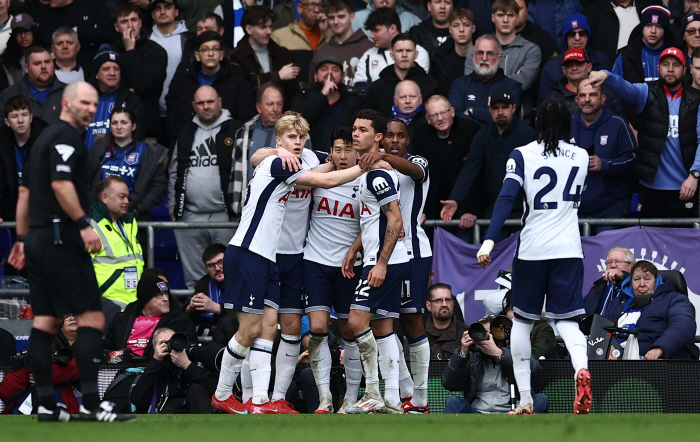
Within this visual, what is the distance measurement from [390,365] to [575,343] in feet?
4.84

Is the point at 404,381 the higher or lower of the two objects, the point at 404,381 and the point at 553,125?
the lower

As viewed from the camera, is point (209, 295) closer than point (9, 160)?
Yes

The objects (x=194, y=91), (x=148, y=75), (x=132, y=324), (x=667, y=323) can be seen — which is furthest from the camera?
(x=194, y=91)

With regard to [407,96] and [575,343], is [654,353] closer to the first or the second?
[575,343]

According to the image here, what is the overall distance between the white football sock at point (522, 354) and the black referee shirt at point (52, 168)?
3466mm

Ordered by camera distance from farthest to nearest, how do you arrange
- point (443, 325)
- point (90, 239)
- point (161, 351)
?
point (443, 325)
point (161, 351)
point (90, 239)

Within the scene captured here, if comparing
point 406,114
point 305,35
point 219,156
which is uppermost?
point 305,35

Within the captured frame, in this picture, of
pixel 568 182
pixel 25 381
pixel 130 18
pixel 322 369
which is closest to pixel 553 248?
pixel 568 182

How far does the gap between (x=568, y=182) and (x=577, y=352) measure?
132 cm

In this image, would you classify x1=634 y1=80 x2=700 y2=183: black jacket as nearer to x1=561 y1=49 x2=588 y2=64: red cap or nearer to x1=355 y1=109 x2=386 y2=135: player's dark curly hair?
x1=561 y1=49 x2=588 y2=64: red cap

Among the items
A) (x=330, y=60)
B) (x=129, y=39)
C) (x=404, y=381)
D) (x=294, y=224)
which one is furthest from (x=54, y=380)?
(x=129, y=39)

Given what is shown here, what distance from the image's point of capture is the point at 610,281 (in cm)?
1012

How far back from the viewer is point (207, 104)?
12.0 m

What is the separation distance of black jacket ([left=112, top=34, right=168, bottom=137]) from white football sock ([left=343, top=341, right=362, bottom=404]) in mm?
5087
